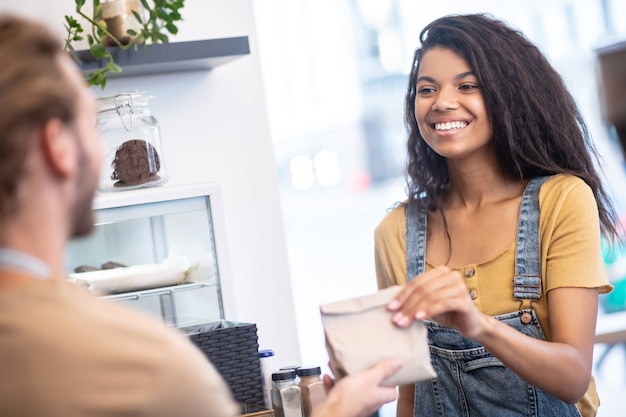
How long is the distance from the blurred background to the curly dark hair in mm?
2352

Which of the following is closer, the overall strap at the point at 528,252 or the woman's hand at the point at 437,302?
the woman's hand at the point at 437,302

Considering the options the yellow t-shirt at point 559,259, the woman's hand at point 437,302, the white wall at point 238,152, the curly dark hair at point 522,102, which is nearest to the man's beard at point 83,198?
the woman's hand at point 437,302

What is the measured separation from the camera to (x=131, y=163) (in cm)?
227

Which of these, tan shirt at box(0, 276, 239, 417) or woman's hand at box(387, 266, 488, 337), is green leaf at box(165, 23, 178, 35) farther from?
tan shirt at box(0, 276, 239, 417)

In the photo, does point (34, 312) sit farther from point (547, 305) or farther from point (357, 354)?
point (547, 305)

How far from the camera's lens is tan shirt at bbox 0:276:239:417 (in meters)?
0.86

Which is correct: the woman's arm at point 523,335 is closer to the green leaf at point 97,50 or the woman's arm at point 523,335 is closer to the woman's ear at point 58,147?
the woman's ear at point 58,147

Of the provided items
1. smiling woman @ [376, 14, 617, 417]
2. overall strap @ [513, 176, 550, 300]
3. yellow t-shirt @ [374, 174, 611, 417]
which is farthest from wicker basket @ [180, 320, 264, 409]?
overall strap @ [513, 176, 550, 300]

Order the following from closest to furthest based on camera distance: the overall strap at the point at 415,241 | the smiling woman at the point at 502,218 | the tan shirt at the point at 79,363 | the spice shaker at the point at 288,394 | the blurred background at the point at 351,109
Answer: the tan shirt at the point at 79,363 < the smiling woman at the point at 502,218 < the spice shaker at the point at 288,394 < the overall strap at the point at 415,241 < the blurred background at the point at 351,109

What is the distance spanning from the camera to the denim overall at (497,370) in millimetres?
1871

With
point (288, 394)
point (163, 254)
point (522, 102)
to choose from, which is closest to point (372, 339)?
point (288, 394)

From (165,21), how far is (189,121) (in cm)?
33

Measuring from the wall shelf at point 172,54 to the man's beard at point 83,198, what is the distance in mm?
1381

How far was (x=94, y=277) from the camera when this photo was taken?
2.26m
